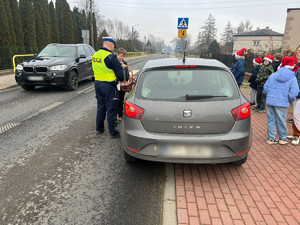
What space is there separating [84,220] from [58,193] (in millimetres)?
662

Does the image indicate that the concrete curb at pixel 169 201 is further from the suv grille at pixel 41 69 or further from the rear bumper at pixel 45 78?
the suv grille at pixel 41 69

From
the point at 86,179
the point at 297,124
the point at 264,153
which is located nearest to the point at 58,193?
the point at 86,179

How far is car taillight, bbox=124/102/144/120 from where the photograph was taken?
118 inches

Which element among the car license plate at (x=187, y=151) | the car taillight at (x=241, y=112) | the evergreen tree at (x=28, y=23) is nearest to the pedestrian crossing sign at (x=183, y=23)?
the car taillight at (x=241, y=112)

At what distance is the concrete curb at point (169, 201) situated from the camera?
8.03 ft

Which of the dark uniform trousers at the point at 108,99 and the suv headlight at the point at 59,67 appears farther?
the suv headlight at the point at 59,67

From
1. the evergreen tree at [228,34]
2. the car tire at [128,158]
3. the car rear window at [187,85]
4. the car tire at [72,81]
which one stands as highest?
the evergreen tree at [228,34]

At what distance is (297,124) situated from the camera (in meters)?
4.60

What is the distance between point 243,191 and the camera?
2955 mm

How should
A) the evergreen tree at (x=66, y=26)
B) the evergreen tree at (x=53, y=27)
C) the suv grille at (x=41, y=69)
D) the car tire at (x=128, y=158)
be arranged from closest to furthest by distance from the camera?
the car tire at (x=128, y=158), the suv grille at (x=41, y=69), the evergreen tree at (x=53, y=27), the evergreen tree at (x=66, y=26)

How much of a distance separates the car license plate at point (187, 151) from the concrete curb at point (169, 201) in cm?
Result: 46

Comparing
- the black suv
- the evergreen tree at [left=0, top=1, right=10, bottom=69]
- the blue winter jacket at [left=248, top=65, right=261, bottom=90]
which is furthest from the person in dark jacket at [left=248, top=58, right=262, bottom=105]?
the evergreen tree at [left=0, top=1, right=10, bottom=69]

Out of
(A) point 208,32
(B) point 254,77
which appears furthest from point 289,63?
(A) point 208,32

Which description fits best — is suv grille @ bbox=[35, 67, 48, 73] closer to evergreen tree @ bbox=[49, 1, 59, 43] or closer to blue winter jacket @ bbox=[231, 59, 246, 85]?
blue winter jacket @ bbox=[231, 59, 246, 85]
